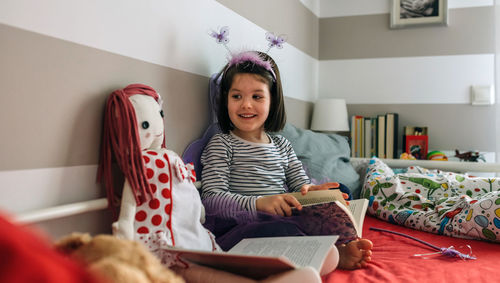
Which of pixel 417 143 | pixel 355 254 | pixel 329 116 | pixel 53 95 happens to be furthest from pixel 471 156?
pixel 53 95

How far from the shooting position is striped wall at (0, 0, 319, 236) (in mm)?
733

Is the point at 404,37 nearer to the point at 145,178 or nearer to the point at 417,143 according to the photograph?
the point at 417,143

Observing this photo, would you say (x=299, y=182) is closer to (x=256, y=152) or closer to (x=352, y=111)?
(x=256, y=152)

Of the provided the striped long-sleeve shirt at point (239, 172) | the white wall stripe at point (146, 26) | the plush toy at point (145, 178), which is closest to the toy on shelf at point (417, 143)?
the white wall stripe at point (146, 26)

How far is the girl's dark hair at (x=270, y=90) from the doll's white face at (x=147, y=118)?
364mm

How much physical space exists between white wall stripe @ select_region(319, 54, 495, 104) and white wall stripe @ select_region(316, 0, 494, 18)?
10.8 inches

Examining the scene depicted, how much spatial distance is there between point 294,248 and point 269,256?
22cm

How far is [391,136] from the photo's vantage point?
7.70ft

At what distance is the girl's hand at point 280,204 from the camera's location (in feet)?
3.53

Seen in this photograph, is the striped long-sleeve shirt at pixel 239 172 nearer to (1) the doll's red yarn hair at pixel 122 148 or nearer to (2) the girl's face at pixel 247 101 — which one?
(2) the girl's face at pixel 247 101

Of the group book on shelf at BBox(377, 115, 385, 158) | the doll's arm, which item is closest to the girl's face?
the doll's arm

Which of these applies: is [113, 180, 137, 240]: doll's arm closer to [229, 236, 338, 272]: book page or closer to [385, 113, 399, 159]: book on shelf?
[229, 236, 338, 272]: book page

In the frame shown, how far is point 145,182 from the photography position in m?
0.90

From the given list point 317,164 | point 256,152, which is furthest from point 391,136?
point 256,152
